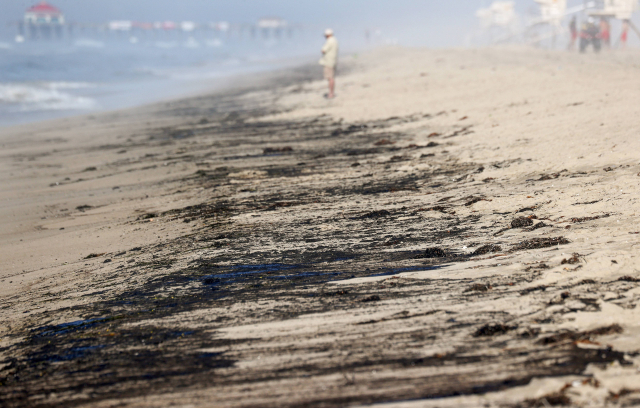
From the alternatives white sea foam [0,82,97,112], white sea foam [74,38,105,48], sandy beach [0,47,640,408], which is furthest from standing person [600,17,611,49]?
white sea foam [74,38,105,48]

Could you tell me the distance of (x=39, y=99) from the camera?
934 inches

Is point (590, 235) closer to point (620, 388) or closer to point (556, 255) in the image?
point (556, 255)

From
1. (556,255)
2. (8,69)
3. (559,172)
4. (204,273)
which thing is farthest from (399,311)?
(8,69)

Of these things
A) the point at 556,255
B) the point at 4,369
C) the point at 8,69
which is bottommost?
the point at 4,369

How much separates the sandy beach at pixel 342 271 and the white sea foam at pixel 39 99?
13728 mm

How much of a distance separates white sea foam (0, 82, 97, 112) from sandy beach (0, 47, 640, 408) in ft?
45.0

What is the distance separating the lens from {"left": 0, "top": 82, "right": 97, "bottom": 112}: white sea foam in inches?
826

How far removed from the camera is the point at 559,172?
18.3ft

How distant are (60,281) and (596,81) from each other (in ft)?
33.2

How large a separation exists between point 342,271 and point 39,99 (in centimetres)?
2396

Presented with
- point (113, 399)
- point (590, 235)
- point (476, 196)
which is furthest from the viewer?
point (476, 196)

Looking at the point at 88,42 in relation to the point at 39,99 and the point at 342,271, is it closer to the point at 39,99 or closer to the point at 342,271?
the point at 39,99

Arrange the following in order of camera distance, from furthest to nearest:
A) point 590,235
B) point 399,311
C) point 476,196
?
point 476,196 < point 590,235 < point 399,311

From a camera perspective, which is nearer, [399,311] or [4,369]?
[4,369]
